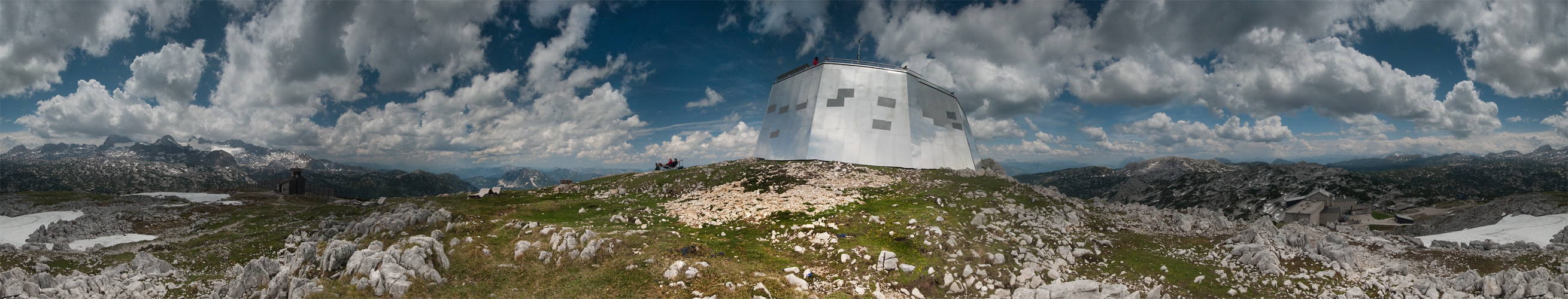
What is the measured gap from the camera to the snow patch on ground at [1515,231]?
16.2 meters

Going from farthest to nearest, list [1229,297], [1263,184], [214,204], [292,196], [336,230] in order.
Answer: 1. [1263,184]
2. [292,196]
3. [214,204]
4. [336,230]
5. [1229,297]

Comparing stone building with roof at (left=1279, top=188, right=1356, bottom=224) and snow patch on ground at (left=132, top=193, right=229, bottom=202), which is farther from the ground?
snow patch on ground at (left=132, top=193, right=229, bottom=202)

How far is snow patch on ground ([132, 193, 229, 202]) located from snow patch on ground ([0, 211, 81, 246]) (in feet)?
23.0

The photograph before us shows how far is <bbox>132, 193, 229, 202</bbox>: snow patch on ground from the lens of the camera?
2925 centimetres

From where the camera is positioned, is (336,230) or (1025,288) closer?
(1025,288)

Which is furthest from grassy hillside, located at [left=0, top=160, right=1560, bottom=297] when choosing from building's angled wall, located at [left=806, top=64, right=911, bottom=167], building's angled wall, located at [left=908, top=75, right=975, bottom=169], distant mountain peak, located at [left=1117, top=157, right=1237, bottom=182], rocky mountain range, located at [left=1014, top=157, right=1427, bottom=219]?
distant mountain peak, located at [left=1117, top=157, right=1237, bottom=182]

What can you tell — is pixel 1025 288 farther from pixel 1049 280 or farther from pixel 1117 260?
pixel 1117 260

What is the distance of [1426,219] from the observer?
28891 millimetres

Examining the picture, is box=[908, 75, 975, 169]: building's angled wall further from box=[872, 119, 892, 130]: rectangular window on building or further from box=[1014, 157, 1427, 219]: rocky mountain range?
box=[1014, 157, 1427, 219]: rocky mountain range

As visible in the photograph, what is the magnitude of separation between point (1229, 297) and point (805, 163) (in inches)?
1016

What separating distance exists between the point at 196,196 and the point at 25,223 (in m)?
12.5

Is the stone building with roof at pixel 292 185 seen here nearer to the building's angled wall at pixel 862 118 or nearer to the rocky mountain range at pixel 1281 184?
the building's angled wall at pixel 862 118

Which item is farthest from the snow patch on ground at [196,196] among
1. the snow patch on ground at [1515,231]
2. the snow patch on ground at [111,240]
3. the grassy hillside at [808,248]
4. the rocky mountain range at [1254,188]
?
the snow patch on ground at [1515,231]

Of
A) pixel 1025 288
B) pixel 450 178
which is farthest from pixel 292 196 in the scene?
pixel 450 178
